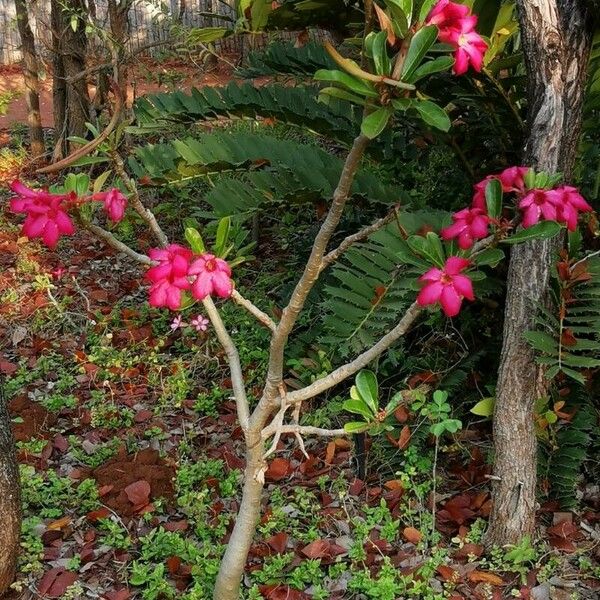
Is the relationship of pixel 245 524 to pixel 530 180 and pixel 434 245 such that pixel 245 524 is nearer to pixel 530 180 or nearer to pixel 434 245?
pixel 434 245

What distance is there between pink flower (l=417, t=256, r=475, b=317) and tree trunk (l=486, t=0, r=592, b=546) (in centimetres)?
72

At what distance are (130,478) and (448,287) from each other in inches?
→ 59.8

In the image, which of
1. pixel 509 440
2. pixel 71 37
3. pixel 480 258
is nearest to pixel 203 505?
pixel 509 440

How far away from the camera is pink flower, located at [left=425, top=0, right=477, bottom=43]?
126cm

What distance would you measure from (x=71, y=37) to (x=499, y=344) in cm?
383

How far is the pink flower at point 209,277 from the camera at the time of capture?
1380 mm

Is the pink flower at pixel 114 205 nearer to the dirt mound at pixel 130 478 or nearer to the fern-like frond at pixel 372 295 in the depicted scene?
the fern-like frond at pixel 372 295

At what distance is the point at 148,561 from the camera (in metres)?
2.29

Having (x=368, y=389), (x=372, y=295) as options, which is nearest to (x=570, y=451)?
(x=372, y=295)

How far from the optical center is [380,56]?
1.18 metres

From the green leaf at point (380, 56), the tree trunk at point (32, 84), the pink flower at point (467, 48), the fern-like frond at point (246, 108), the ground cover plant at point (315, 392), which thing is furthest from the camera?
the tree trunk at point (32, 84)

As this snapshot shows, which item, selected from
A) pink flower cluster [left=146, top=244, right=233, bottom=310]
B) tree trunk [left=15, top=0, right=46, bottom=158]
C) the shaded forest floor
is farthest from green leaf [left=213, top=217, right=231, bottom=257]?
tree trunk [left=15, top=0, right=46, bottom=158]

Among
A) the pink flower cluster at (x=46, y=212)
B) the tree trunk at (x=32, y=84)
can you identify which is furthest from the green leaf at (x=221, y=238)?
the tree trunk at (x=32, y=84)

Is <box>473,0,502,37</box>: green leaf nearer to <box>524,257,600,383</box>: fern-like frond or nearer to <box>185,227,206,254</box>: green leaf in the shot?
<box>524,257,600,383</box>: fern-like frond
